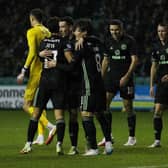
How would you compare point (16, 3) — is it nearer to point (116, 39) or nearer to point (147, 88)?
point (147, 88)

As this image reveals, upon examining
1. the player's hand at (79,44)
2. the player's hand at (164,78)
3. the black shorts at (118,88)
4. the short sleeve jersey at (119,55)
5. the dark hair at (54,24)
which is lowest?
the black shorts at (118,88)

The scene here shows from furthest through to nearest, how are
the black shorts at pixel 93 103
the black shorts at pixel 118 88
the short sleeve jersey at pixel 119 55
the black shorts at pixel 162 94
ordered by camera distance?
the black shorts at pixel 118 88
the short sleeve jersey at pixel 119 55
the black shorts at pixel 162 94
the black shorts at pixel 93 103

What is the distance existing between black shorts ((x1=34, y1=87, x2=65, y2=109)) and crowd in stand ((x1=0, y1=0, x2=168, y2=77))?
14.5m

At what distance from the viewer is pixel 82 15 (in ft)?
90.3

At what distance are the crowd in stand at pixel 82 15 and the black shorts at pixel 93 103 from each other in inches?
575

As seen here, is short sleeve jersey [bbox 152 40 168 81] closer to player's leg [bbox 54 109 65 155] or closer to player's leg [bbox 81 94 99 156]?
player's leg [bbox 81 94 99 156]

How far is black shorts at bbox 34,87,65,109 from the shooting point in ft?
36.3

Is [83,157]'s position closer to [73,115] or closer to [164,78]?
[73,115]

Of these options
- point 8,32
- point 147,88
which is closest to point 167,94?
point 147,88

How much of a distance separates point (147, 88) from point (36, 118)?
12.8 m

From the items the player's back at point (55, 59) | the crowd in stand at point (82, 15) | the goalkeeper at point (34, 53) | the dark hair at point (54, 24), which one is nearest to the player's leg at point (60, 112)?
the player's back at point (55, 59)

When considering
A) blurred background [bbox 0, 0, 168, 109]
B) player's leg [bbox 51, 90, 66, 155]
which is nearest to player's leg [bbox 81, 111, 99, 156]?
player's leg [bbox 51, 90, 66, 155]

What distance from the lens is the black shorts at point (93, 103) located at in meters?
10.9

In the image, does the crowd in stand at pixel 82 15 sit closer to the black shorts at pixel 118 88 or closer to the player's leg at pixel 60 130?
the black shorts at pixel 118 88
